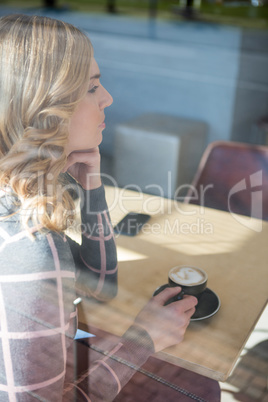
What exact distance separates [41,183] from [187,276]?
291 mm

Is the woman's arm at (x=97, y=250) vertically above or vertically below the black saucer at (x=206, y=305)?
above

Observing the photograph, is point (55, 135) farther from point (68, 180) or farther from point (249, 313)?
point (249, 313)

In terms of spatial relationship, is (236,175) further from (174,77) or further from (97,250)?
(97,250)

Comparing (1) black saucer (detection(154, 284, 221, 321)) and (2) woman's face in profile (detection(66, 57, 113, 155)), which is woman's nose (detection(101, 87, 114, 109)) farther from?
(1) black saucer (detection(154, 284, 221, 321))

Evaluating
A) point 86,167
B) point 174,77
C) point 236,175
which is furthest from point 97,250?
point 174,77

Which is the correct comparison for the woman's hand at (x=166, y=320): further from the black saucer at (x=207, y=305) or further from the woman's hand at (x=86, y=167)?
the woman's hand at (x=86, y=167)

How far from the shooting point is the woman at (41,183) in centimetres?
52

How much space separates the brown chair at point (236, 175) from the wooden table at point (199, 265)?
13cm

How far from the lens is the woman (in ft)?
1.70

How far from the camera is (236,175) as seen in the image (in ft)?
4.15

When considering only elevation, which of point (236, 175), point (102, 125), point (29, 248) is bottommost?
point (236, 175)

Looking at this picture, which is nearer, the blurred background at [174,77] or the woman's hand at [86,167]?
the woman's hand at [86,167]

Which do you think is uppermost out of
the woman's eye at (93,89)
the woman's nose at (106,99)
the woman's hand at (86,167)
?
the woman's eye at (93,89)

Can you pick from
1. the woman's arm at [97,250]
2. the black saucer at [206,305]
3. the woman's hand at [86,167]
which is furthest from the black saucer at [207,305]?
the woman's hand at [86,167]
